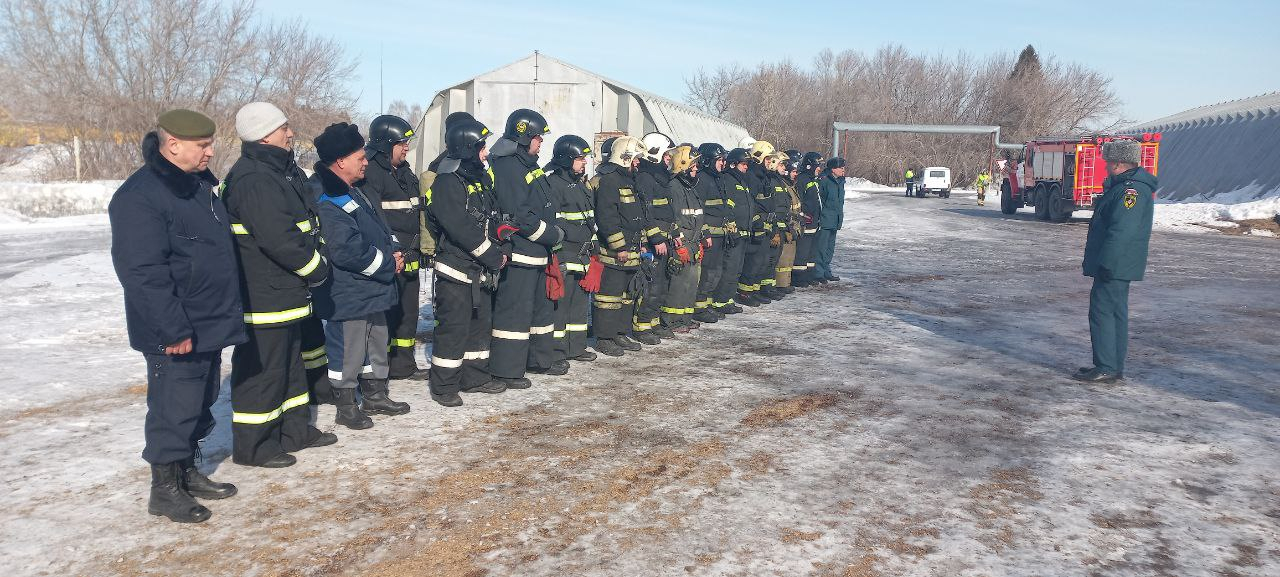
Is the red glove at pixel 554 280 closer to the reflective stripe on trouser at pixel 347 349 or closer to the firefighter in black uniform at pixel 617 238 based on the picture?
the firefighter in black uniform at pixel 617 238

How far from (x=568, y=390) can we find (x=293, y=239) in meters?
2.64

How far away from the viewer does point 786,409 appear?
5.95 metres

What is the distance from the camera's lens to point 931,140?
236 feet

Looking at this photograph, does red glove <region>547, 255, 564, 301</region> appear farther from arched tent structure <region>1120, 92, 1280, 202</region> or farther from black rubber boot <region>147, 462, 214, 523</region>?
arched tent structure <region>1120, 92, 1280, 202</region>

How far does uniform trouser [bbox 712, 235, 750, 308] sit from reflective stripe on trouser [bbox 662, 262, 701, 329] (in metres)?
1.03

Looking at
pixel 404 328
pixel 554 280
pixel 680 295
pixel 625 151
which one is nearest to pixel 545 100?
pixel 680 295

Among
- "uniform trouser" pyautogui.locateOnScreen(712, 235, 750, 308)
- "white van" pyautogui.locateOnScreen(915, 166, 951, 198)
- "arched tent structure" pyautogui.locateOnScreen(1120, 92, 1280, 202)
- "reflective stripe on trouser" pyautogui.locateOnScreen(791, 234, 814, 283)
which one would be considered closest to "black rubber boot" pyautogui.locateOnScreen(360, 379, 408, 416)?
"uniform trouser" pyautogui.locateOnScreen(712, 235, 750, 308)

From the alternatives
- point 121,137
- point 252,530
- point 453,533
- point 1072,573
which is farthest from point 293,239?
point 121,137

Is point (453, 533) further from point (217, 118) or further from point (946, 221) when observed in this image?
point (217, 118)

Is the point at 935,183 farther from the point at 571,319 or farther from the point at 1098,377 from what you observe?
the point at 571,319

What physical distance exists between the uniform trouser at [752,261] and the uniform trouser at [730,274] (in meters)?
0.30

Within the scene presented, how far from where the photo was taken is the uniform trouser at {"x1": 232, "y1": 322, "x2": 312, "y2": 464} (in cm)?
443

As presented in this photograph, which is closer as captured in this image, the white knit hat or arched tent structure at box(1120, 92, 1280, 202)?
the white knit hat

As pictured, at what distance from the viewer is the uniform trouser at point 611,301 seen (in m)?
7.70
